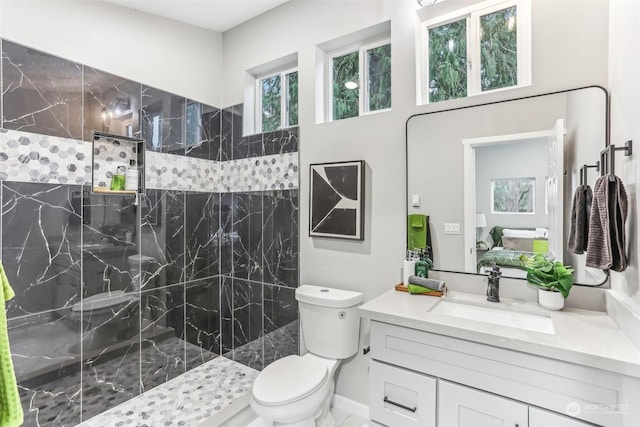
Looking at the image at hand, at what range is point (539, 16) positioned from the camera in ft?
4.86

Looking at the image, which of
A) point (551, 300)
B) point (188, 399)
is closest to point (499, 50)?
point (551, 300)

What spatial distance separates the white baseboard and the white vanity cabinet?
656 millimetres

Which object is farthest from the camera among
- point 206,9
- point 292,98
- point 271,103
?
point 271,103

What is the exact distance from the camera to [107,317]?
199 centimetres

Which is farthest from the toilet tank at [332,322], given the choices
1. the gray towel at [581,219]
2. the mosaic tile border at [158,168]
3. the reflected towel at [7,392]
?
the reflected towel at [7,392]

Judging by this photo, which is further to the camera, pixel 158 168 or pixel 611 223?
pixel 158 168

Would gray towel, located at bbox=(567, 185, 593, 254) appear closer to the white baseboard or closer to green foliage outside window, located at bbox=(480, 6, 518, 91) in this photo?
green foliage outside window, located at bbox=(480, 6, 518, 91)

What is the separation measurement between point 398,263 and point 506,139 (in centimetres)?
87

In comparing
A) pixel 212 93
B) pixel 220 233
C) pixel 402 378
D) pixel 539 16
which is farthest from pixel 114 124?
pixel 539 16

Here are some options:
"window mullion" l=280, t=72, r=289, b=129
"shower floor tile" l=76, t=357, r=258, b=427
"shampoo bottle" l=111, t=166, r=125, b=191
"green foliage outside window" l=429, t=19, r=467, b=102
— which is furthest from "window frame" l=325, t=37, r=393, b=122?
"shower floor tile" l=76, t=357, r=258, b=427

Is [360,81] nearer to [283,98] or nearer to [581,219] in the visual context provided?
[283,98]

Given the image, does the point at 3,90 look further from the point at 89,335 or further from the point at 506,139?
the point at 506,139

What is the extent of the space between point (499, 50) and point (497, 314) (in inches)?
54.0

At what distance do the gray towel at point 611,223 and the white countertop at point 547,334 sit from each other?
9.7 inches
